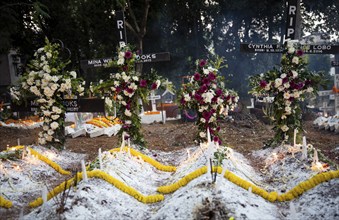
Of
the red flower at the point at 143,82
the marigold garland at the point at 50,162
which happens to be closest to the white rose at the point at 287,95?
the red flower at the point at 143,82

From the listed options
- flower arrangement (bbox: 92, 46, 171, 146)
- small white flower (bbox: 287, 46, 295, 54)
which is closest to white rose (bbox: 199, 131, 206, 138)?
flower arrangement (bbox: 92, 46, 171, 146)

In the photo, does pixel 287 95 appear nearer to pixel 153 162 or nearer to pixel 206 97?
pixel 206 97

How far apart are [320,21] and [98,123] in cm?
1956

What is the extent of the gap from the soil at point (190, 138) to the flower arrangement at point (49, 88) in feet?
4.35

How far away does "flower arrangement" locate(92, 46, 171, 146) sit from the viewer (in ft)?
30.1

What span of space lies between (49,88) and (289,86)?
6.29 m

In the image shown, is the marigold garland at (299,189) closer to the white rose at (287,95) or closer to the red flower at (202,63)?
the white rose at (287,95)

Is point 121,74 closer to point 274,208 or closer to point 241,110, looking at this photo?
point 274,208

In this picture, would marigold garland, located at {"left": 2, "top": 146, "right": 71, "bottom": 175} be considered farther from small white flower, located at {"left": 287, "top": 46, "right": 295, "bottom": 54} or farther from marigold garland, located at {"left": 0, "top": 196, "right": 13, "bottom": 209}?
small white flower, located at {"left": 287, "top": 46, "right": 295, "bottom": 54}

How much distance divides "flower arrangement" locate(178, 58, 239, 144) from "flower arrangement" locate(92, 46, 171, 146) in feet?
2.99

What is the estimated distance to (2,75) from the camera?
1332 inches

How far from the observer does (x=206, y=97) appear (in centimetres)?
868

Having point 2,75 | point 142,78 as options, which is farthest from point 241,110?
point 2,75

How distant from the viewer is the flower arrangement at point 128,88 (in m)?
9.18
